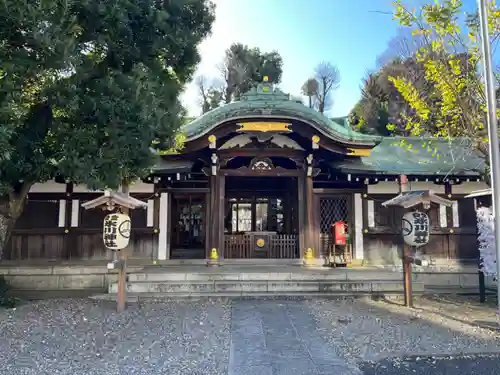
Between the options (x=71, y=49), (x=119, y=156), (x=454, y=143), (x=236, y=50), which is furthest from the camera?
(x=236, y=50)

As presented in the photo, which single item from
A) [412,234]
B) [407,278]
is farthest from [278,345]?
[412,234]

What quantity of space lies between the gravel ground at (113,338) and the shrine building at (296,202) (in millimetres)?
3726

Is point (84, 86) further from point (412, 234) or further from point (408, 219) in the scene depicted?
point (412, 234)

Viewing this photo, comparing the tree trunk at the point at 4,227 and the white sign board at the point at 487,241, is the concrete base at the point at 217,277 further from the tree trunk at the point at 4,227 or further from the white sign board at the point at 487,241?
the tree trunk at the point at 4,227

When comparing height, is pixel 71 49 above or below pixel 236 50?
below

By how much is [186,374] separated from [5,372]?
2.22m

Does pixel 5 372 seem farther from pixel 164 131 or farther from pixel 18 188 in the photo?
pixel 164 131

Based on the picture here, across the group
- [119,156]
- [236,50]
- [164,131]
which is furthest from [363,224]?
[236,50]

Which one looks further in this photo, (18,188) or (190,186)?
(190,186)

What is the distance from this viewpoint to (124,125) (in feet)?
20.9

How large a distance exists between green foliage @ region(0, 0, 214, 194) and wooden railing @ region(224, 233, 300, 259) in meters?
4.92

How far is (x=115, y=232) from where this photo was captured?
7.19m

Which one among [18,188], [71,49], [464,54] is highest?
[464,54]

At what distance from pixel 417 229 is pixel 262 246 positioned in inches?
212
